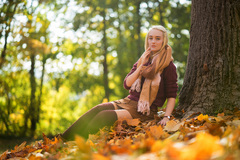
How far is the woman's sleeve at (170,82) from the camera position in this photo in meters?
3.01

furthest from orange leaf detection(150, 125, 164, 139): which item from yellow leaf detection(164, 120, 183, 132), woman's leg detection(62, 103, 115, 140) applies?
woman's leg detection(62, 103, 115, 140)

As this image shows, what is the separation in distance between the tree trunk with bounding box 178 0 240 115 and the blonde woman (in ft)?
0.99

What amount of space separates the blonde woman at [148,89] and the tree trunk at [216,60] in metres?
0.30

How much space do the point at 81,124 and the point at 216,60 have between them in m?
1.84

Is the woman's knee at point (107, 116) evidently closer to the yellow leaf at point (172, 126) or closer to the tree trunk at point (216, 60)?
the yellow leaf at point (172, 126)

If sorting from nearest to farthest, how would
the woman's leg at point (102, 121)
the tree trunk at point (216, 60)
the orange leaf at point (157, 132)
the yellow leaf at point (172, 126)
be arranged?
the orange leaf at point (157, 132) → the yellow leaf at point (172, 126) → the woman's leg at point (102, 121) → the tree trunk at point (216, 60)

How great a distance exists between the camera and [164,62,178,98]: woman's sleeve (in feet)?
9.89

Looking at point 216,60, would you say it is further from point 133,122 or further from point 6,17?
point 6,17

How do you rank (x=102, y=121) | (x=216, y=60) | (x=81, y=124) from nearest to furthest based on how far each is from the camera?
(x=102, y=121) < (x=81, y=124) < (x=216, y=60)

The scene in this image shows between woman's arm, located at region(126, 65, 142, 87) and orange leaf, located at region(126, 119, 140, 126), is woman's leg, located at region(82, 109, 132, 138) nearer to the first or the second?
orange leaf, located at region(126, 119, 140, 126)

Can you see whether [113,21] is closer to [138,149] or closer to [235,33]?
[235,33]

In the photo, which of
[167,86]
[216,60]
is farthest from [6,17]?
[216,60]

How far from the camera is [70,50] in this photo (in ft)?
39.8

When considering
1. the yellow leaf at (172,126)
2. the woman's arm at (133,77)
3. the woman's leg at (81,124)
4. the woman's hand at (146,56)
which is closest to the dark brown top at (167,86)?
the woman's arm at (133,77)
